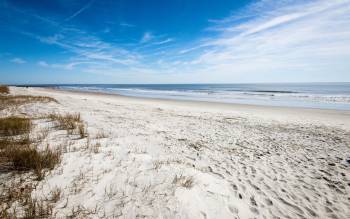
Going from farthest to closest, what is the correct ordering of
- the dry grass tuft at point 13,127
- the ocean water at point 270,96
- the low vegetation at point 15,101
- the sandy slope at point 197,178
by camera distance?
the ocean water at point 270,96, the low vegetation at point 15,101, the dry grass tuft at point 13,127, the sandy slope at point 197,178

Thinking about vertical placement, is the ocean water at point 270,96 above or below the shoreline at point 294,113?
above

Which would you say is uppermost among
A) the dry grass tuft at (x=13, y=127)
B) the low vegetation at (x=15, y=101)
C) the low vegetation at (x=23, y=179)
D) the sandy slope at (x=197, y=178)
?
the low vegetation at (x=15, y=101)

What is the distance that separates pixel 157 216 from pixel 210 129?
6148 mm

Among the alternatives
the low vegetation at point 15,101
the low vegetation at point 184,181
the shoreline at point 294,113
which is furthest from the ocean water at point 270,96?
the low vegetation at point 184,181

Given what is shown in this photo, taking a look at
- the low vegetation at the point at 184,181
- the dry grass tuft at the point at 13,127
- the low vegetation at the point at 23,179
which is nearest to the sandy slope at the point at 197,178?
the low vegetation at the point at 184,181

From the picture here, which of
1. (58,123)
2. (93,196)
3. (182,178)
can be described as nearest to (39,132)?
(58,123)

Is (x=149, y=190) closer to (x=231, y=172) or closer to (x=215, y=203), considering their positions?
(x=215, y=203)

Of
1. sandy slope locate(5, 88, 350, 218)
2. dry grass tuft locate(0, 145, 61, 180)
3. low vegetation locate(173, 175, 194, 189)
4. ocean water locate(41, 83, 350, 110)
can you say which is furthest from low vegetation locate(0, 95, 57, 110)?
ocean water locate(41, 83, 350, 110)

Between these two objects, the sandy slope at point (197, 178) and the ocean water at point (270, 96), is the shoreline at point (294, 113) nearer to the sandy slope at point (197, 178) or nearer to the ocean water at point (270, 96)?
the ocean water at point (270, 96)

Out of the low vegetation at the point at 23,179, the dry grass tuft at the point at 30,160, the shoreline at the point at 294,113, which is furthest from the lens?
the shoreline at the point at 294,113

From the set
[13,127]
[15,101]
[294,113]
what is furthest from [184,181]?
[294,113]

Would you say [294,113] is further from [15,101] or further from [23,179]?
[15,101]

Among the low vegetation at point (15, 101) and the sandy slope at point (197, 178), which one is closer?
the sandy slope at point (197, 178)

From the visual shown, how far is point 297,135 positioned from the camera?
26.0 feet
